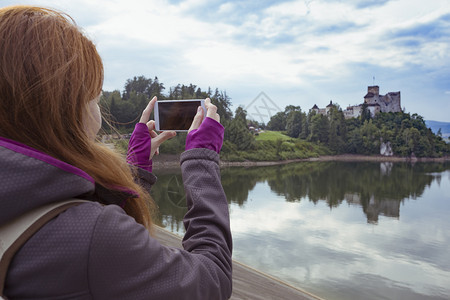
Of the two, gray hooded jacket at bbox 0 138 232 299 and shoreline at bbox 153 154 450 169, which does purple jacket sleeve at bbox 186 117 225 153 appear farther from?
shoreline at bbox 153 154 450 169

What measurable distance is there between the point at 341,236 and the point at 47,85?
9.65 meters

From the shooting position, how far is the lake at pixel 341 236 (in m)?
6.02

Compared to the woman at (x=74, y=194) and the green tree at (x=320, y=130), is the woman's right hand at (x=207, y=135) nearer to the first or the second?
the woman at (x=74, y=194)

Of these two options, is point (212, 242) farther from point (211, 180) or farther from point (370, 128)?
point (370, 128)

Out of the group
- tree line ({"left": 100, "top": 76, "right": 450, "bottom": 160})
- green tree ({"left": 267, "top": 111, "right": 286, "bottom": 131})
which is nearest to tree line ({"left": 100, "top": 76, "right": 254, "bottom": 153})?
tree line ({"left": 100, "top": 76, "right": 450, "bottom": 160})

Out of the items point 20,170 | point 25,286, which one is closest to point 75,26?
point 20,170

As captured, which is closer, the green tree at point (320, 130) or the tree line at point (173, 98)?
the tree line at point (173, 98)

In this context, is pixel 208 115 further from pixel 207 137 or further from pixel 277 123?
pixel 277 123

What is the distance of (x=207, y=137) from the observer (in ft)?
2.21

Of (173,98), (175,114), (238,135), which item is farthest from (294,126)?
(175,114)

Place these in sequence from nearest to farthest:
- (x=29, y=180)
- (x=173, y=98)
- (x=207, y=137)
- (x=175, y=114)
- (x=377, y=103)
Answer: (x=29, y=180), (x=207, y=137), (x=175, y=114), (x=173, y=98), (x=377, y=103)

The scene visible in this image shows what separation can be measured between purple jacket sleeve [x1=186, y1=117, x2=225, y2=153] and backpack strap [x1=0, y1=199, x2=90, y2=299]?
0.97ft

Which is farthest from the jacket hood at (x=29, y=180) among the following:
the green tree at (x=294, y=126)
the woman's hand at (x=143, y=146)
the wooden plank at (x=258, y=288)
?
the green tree at (x=294, y=126)

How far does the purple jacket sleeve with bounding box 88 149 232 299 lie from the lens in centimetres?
43
